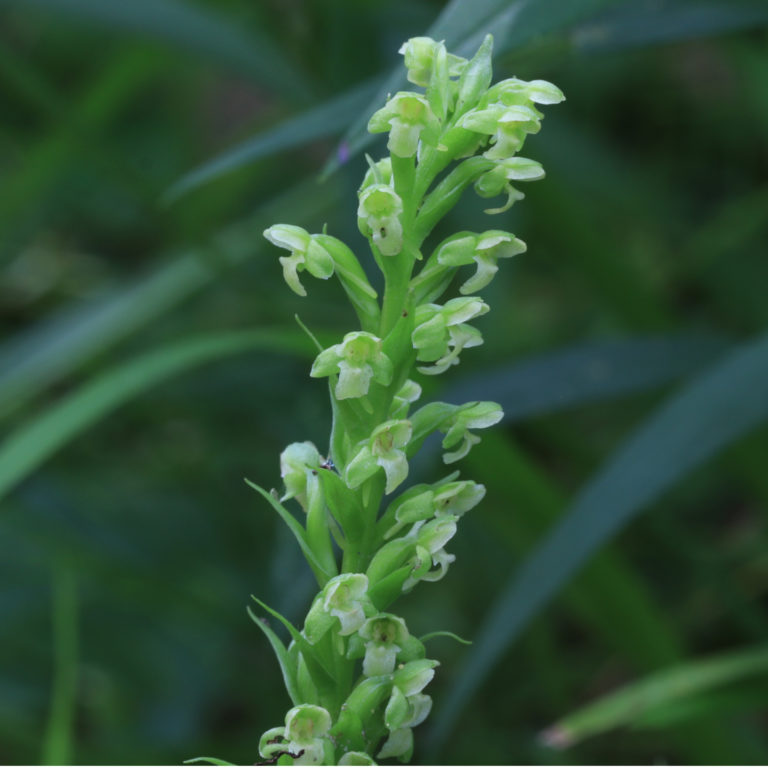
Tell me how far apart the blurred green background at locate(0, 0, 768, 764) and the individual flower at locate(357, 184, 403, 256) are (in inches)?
15.0

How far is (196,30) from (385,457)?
60.4 inches

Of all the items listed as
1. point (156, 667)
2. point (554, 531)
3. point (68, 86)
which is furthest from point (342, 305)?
point (68, 86)

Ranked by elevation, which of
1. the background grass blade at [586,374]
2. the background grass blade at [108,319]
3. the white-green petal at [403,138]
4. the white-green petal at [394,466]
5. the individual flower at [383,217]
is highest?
the background grass blade at [108,319]

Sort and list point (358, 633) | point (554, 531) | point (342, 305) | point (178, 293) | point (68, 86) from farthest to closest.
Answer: point (68, 86) < point (342, 305) < point (178, 293) < point (554, 531) < point (358, 633)

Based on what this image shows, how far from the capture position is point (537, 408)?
4.79 feet

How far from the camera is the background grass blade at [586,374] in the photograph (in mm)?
1475

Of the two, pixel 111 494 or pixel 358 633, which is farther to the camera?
pixel 111 494

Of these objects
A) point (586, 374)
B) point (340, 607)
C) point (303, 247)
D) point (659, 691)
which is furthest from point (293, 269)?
point (586, 374)

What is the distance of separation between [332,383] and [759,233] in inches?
82.7

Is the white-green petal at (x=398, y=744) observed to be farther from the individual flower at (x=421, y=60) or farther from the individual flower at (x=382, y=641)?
the individual flower at (x=421, y=60)

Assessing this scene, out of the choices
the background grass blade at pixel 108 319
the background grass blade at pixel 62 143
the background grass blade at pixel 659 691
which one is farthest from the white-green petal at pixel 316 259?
the background grass blade at pixel 62 143

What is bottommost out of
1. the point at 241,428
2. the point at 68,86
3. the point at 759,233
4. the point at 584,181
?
the point at 241,428

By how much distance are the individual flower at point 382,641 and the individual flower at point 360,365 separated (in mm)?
133

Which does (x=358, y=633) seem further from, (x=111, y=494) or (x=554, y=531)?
(x=111, y=494)
